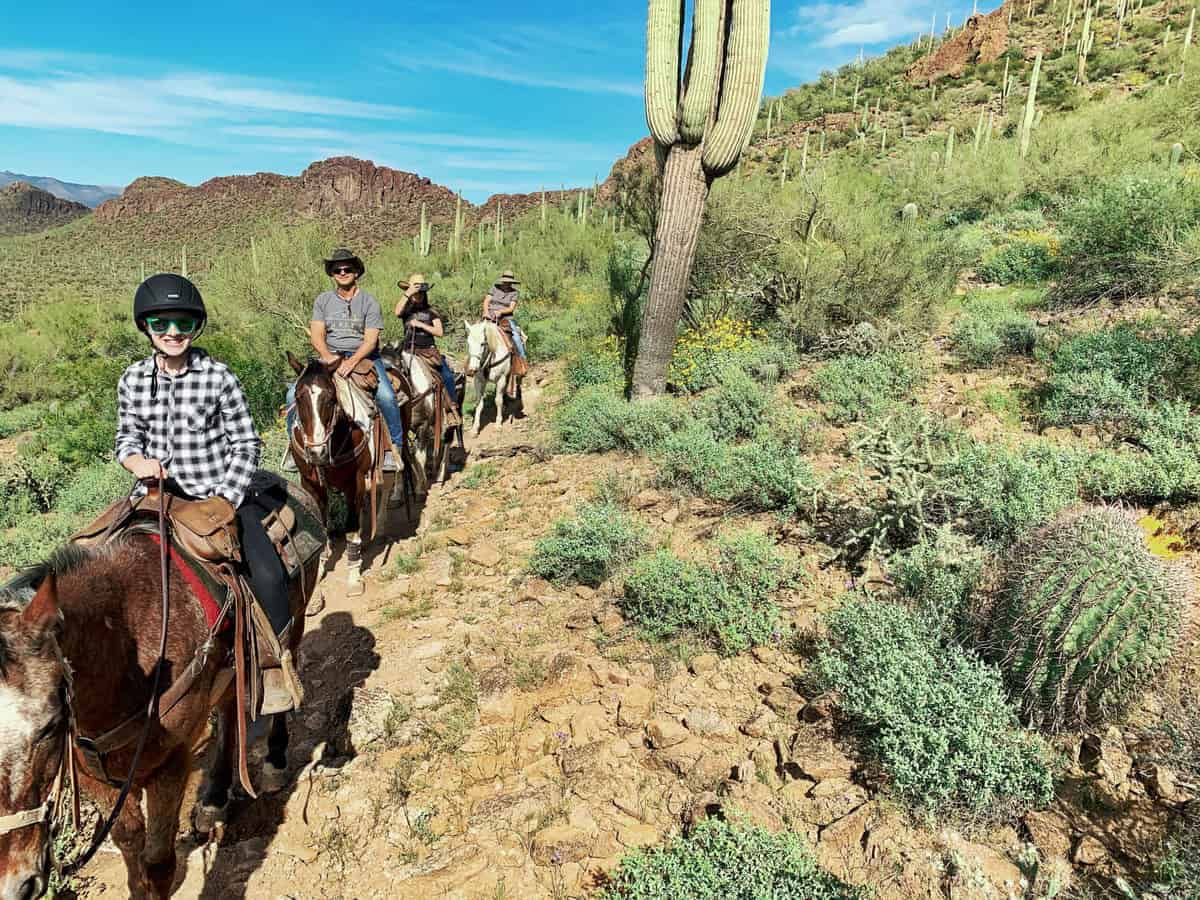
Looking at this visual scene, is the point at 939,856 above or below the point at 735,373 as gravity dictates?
below

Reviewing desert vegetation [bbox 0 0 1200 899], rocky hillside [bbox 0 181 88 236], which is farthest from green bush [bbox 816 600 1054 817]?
rocky hillside [bbox 0 181 88 236]

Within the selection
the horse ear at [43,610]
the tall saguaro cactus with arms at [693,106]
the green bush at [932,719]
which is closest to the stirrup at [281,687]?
the horse ear at [43,610]

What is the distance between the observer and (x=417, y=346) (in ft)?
27.1

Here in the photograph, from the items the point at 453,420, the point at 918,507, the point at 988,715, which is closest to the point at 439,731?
the point at 988,715

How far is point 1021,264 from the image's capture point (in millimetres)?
9625

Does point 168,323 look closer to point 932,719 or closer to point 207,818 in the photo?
point 207,818

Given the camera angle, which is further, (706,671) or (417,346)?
(417,346)

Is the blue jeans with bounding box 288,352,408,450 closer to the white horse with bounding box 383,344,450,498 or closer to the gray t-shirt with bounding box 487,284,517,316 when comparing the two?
the white horse with bounding box 383,344,450,498

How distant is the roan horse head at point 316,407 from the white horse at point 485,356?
5213 mm

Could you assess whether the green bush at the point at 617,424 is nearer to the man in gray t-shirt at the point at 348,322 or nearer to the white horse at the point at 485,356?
the white horse at the point at 485,356

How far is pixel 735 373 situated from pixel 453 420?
404 centimetres

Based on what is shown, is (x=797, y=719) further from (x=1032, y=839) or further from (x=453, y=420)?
(x=453, y=420)

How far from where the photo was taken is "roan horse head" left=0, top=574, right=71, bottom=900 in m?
1.50

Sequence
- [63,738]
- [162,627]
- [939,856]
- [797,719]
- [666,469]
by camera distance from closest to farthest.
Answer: [63,738] < [162,627] < [939,856] < [797,719] < [666,469]
